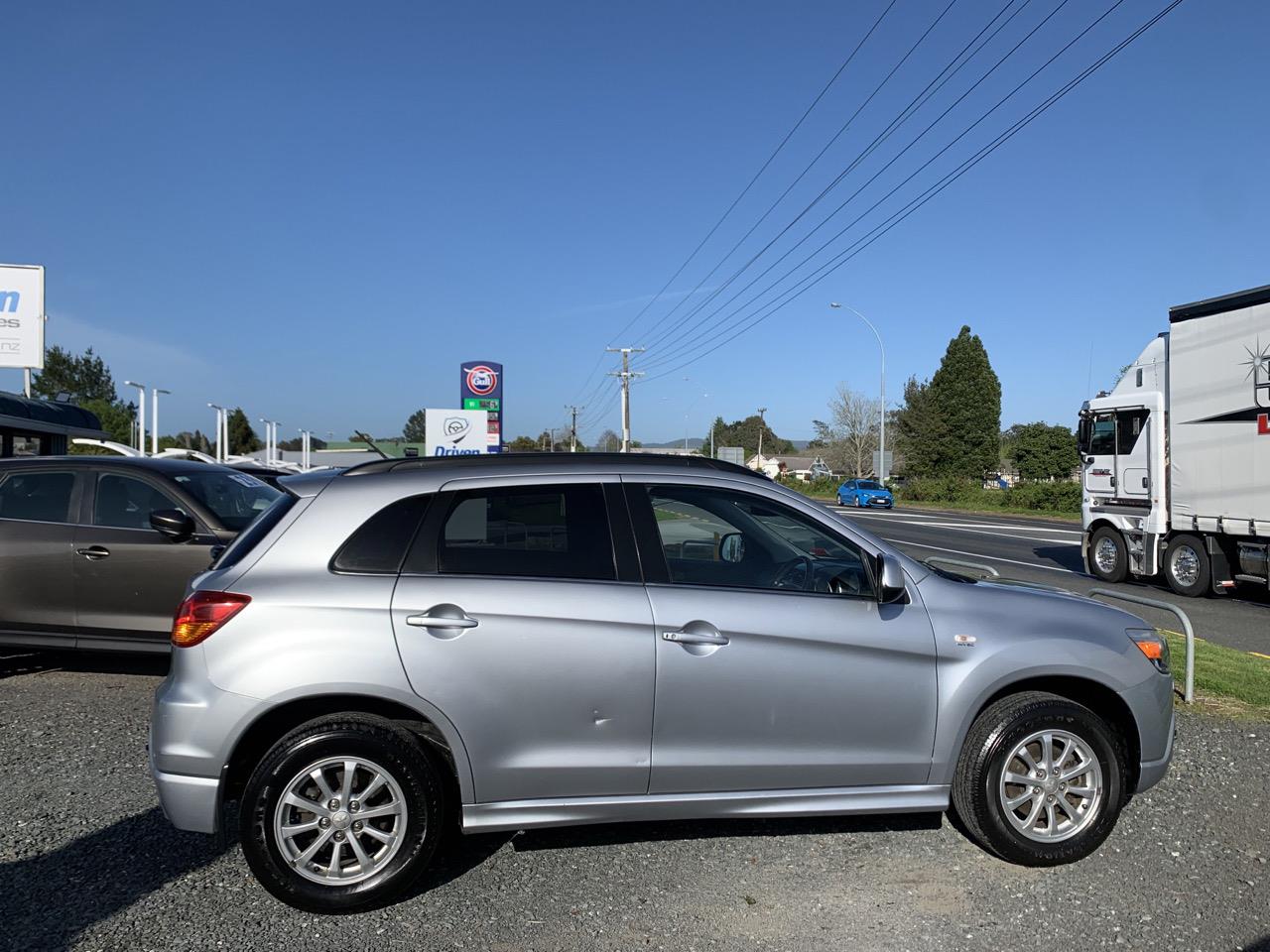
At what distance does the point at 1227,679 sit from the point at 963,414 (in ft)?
196

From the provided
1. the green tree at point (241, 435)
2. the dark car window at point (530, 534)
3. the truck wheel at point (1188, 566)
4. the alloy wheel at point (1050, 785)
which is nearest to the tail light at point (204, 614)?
the dark car window at point (530, 534)

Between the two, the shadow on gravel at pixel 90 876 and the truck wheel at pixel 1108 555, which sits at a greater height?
the truck wheel at pixel 1108 555

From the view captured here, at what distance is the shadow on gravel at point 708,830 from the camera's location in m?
4.30

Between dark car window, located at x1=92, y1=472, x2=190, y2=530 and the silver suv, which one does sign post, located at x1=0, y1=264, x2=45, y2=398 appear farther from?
the silver suv

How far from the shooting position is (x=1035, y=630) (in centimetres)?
400

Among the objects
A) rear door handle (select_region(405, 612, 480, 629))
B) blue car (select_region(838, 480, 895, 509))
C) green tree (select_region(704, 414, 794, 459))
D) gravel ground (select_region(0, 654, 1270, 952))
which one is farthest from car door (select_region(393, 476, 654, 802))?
green tree (select_region(704, 414, 794, 459))

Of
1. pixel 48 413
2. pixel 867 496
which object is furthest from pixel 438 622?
pixel 867 496

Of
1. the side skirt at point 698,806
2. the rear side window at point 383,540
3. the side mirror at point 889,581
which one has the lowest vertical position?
the side skirt at point 698,806

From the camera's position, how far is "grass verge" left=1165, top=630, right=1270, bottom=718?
643 cm

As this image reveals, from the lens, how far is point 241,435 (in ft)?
309

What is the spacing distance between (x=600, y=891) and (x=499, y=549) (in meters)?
1.46

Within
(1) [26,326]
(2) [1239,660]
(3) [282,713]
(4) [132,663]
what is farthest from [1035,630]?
(1) [26,326]

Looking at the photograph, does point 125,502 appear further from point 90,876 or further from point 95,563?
point 90,876

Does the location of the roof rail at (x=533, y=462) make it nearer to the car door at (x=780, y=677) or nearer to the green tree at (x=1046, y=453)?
the car door at (x=780, y=677)
